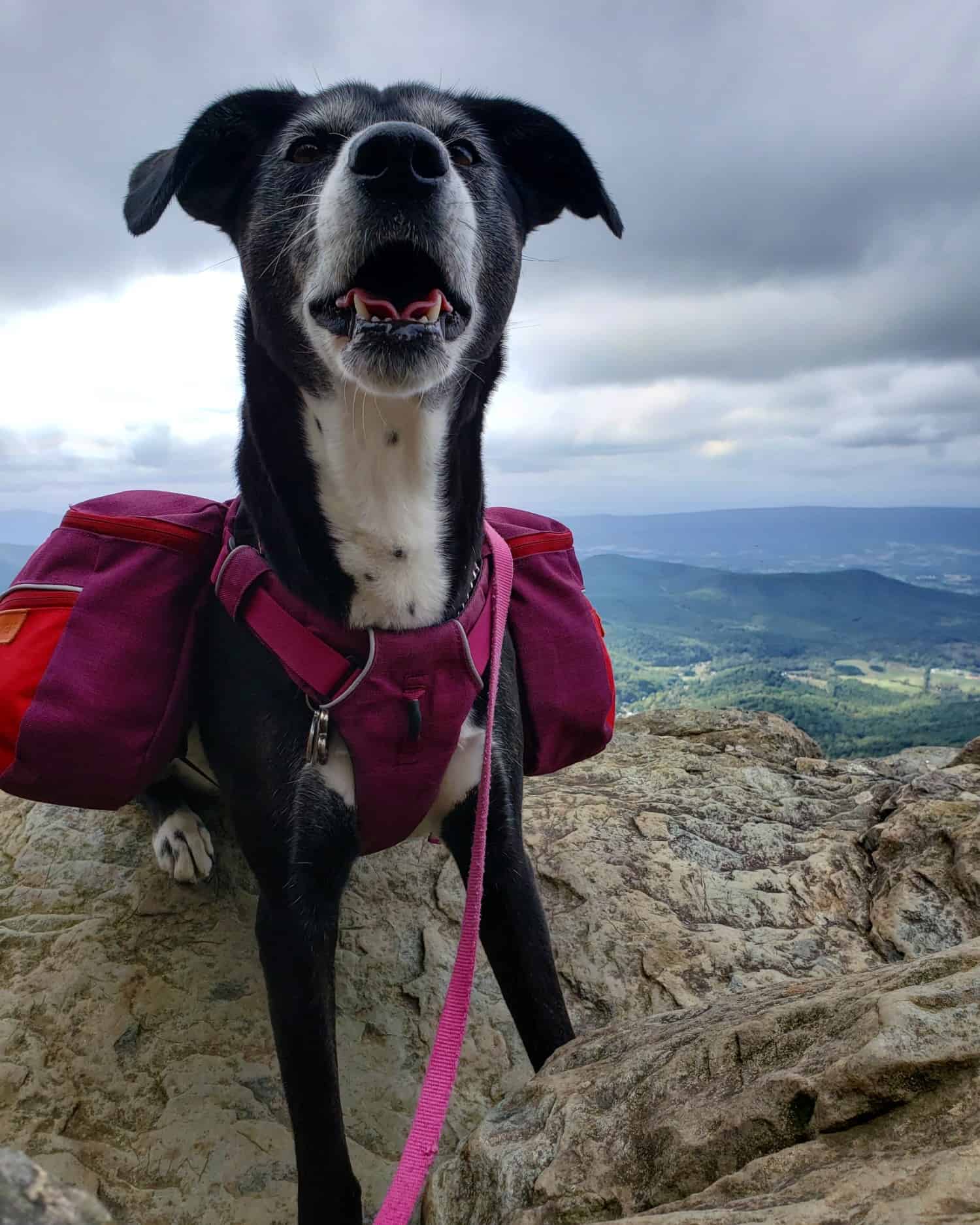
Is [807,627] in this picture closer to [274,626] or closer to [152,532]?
[152,532]

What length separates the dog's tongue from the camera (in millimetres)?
2598

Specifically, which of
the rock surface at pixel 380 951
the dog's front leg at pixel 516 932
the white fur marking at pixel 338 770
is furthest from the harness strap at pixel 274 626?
the rock surface at pixel 380 951

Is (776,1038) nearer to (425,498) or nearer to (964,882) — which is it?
(425,498)

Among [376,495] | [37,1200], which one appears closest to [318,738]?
[376,495]

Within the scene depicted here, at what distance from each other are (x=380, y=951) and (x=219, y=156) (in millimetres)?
3213

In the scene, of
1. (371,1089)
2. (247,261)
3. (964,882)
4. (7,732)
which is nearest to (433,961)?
(371,1089)

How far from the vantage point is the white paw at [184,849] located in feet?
11.9

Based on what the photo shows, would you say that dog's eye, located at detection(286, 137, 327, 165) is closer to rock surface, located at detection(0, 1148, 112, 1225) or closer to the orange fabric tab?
the orange fabric tab

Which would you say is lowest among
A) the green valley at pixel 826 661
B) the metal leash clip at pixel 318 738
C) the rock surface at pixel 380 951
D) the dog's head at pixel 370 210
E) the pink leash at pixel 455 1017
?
the green valley at pixel 826 661

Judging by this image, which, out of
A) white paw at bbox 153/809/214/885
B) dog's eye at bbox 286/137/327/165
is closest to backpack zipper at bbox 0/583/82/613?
white paw at bbox 153/809/214/885

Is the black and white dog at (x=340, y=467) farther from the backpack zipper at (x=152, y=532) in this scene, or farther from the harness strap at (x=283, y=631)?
the backpack zipper at (x=152, y=532)

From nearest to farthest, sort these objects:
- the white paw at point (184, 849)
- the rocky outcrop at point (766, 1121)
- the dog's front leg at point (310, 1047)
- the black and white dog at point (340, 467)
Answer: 1. the rocky outcrop at point (766, 1121)
2. the dog's front leg at point (310, 1047)
3. the black and white dog at point (340, 467)
4. the white paw at point (184, 849)

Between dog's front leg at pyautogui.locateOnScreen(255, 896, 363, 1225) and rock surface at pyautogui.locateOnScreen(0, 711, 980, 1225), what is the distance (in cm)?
28

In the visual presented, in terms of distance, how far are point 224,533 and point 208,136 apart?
55.3 inches
